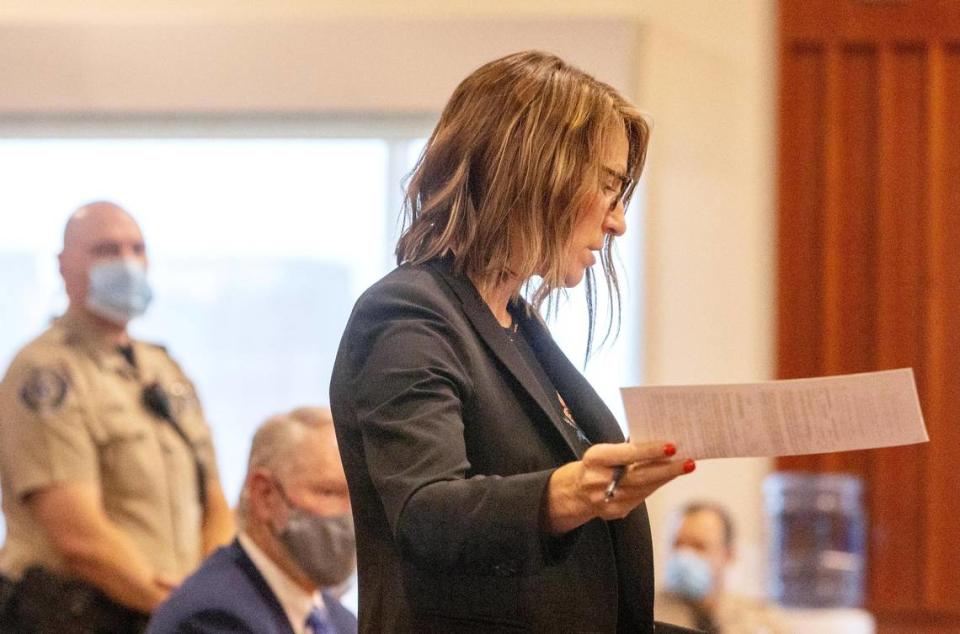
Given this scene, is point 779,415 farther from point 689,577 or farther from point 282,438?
point 689,577

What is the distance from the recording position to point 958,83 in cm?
474

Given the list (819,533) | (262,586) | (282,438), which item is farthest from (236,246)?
(262,586)

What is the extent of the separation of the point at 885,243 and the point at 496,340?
374 cm

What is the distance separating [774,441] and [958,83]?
3919 millimetres

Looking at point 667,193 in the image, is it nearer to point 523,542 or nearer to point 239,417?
point 239,417

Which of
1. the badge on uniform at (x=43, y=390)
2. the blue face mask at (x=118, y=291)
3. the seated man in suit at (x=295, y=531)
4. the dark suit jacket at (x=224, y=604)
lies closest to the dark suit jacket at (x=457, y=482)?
the dark suit jacket at (x=224, y=604)

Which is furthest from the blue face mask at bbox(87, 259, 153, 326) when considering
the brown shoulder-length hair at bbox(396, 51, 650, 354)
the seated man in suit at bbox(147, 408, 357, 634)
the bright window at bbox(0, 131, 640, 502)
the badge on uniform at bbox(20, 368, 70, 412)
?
the brown shoulder-length hair at bbox(396, 51, 650, 354)

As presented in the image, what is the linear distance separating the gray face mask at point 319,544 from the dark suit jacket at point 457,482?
3.43ft

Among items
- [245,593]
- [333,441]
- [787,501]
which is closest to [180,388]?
[333,441]

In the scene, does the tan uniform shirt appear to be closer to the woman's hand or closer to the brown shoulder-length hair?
the brown shoulder-length hair

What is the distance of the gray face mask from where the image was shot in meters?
2.29

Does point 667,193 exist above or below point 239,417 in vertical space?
above

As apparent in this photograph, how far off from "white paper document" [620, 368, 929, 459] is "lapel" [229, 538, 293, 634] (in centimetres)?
107

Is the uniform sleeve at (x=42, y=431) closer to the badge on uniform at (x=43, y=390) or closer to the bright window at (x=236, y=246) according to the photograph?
the badge on uniform at (x=43, y=390)
